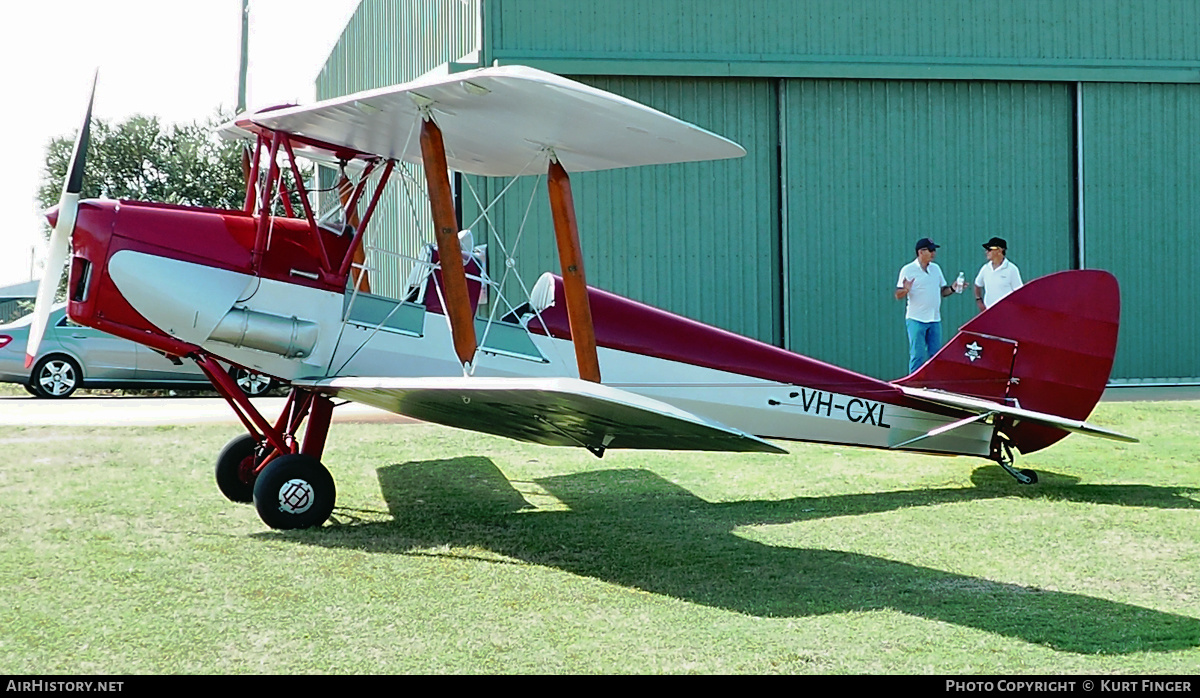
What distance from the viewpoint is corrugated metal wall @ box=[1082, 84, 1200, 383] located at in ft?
54.8

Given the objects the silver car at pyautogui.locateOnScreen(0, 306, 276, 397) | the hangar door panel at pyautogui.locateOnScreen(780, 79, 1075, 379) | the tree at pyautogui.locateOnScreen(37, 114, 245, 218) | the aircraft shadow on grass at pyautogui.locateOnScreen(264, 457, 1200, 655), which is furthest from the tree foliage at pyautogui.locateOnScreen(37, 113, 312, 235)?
the aircraft shadow on grass at pyautogui.locateOnScreen(264, 457, 1200, 655)

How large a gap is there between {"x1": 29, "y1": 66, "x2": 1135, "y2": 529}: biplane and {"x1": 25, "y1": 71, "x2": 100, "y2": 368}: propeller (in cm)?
2

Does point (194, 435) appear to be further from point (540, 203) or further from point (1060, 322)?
point (1060, 322)

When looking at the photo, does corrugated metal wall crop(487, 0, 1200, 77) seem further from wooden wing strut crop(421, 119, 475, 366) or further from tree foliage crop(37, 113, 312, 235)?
tree foliage crop(37, 113, 312, 235)

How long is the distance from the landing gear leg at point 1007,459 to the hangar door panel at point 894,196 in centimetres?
794

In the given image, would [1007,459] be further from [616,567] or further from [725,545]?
[616,567]

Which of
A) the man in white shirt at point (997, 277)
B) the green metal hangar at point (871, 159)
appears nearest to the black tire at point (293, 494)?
the man in white shirt at point (997, 277)

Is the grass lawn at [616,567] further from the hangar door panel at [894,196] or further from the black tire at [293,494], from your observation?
the hangar door panel at [894,196]

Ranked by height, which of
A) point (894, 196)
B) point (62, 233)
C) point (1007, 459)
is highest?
point (894, 196)

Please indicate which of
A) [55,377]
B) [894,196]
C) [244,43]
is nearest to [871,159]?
[894,196]

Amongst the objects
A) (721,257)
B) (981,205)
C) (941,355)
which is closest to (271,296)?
(941,355)

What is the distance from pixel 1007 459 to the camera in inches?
321

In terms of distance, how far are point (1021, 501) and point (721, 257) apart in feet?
29.1

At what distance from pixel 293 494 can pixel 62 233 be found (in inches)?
79.3
